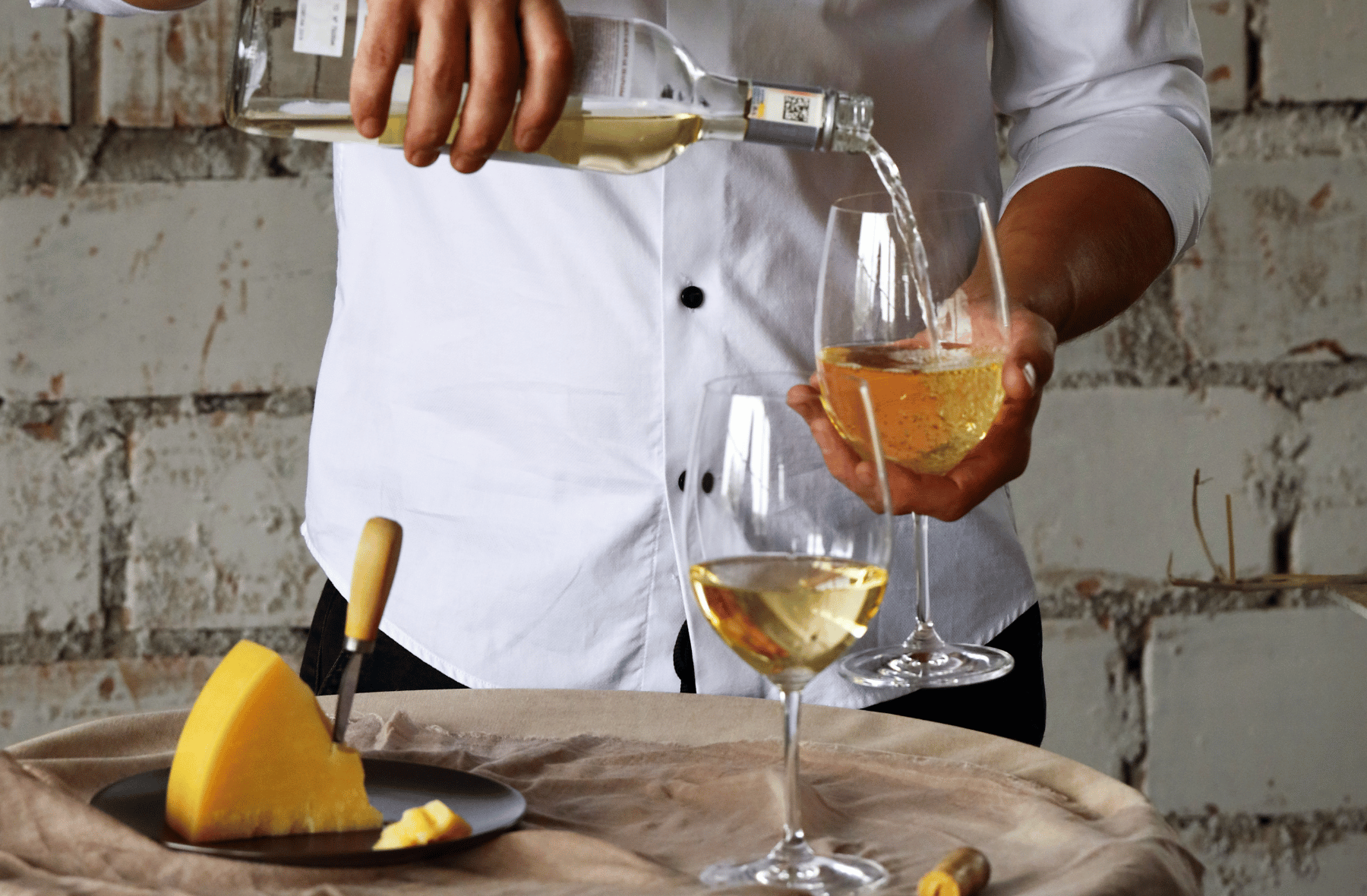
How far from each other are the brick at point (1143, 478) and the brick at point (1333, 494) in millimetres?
35

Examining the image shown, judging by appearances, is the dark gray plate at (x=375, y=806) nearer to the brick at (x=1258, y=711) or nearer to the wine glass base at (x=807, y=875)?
the wine glass base at (x=807, y=875)

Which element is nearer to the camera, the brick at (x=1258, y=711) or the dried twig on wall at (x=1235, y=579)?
the dried twig on wall at (x=1235, y=579)

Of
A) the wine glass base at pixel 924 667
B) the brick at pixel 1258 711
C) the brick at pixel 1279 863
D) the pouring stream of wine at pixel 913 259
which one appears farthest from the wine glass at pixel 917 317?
the brick at pixel 1279 863

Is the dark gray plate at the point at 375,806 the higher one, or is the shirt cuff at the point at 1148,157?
the shirt cuff at the point at 1148,157

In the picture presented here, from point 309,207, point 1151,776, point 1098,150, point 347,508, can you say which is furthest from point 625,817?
point 1151,776

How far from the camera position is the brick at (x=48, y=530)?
151cm

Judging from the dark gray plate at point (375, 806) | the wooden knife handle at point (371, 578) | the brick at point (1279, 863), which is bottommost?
the brick at point (1279, 863)

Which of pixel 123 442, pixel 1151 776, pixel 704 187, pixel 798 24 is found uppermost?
pixel 798 24

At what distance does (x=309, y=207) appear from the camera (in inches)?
59.9

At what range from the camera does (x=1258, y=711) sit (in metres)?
1.68

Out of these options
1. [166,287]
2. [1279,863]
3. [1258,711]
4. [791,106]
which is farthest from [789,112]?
[1279,863]

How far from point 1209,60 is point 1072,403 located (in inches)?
15.8

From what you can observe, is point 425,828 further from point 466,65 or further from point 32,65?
point 32,65

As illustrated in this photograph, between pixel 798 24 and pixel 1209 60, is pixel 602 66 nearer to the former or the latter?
pixel 798 24
